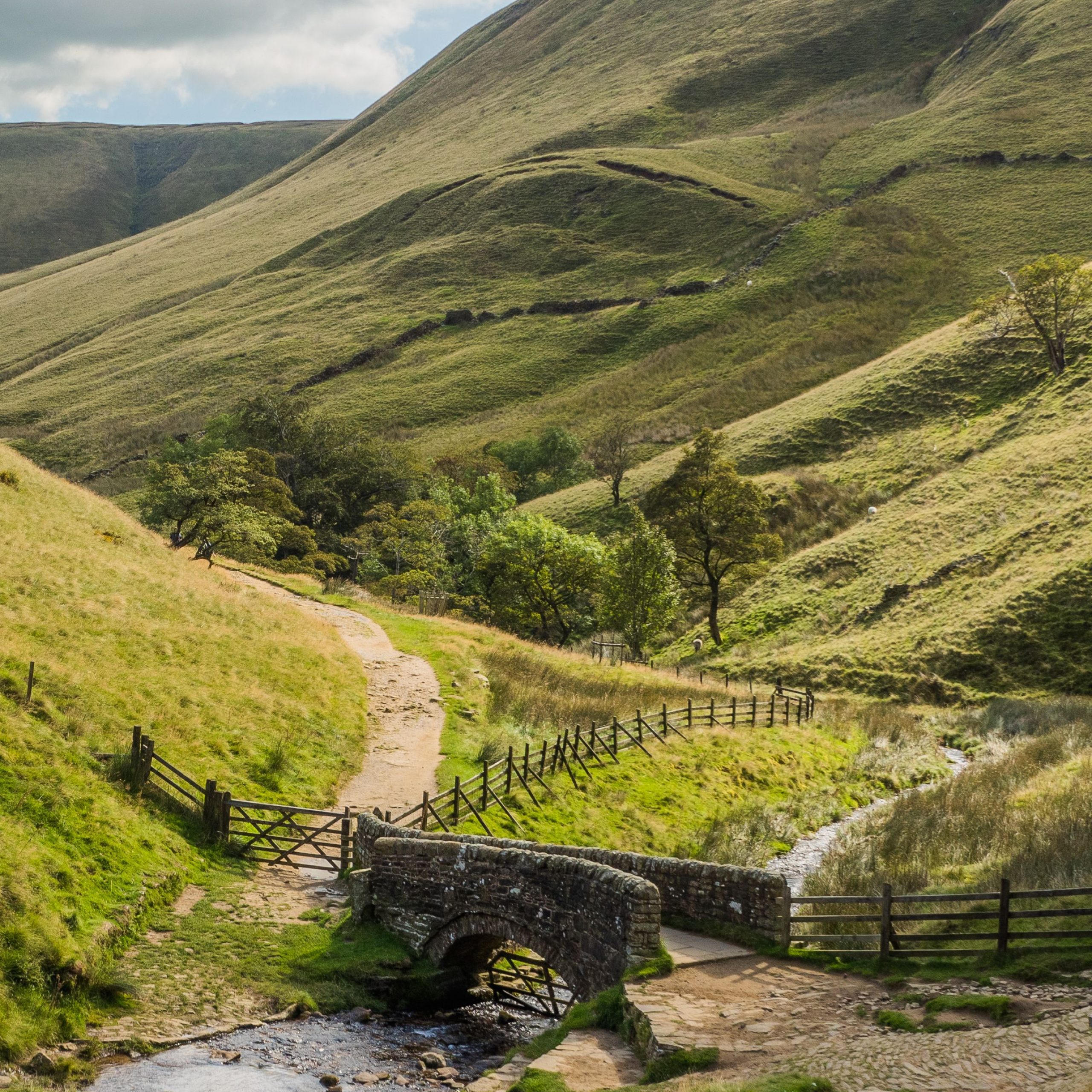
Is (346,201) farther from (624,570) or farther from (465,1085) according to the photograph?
(465,1085)

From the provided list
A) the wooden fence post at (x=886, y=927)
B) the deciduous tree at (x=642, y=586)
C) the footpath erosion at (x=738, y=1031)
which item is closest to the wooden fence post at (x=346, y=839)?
the footpath erosion at (x=738, y=1031)

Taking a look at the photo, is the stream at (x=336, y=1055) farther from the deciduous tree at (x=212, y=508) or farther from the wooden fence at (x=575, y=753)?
the deciduous tree at (x=212, y=508)

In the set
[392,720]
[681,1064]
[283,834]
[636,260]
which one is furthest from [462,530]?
[636,260]

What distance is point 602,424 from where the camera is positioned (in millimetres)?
106125

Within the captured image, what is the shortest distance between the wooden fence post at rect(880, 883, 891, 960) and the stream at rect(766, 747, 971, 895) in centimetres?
657

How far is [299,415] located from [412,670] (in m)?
57.2

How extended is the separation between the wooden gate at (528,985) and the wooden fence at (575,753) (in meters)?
3.72

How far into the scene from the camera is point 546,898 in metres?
18.5

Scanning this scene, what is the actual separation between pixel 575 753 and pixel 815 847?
6885 mm

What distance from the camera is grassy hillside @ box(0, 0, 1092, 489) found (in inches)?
4587

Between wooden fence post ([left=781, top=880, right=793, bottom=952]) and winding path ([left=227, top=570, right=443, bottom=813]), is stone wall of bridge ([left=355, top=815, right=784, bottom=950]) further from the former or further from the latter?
winding path ([left=227, top=570, right=443, bottom=813])

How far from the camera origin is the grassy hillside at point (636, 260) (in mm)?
116500

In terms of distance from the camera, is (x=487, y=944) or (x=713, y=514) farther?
(x=713, y=514)

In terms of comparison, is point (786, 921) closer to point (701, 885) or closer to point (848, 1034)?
point (701, 885)
